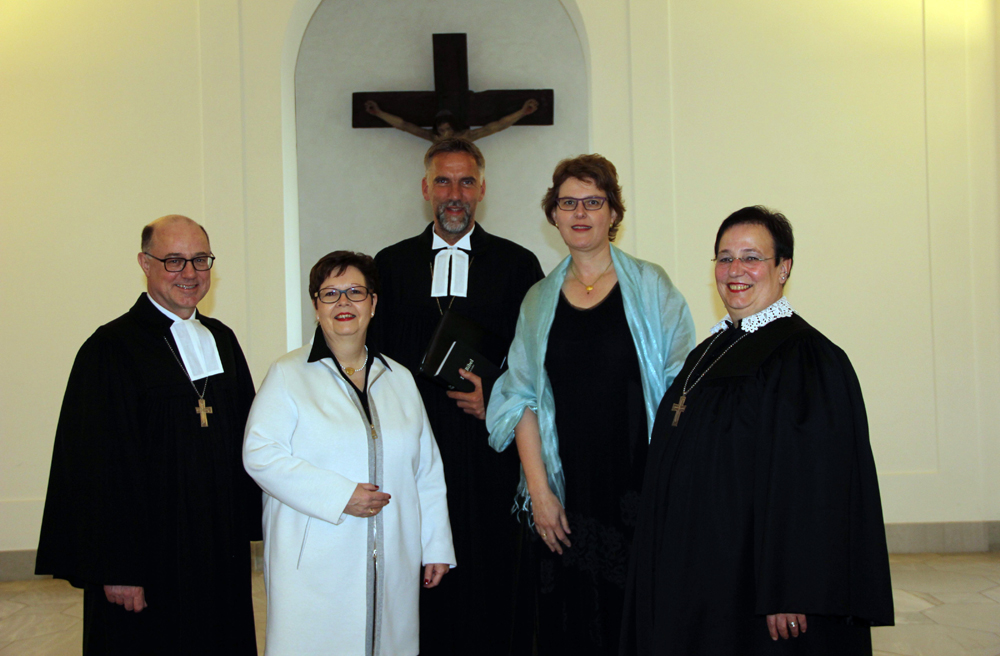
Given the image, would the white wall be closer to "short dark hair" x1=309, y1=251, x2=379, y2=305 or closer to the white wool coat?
"short dark hair" x1=309, y1=251, x2=379, y2=305

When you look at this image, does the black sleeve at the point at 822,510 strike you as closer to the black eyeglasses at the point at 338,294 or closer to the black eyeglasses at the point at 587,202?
the black eyeglasses at the point at 587,202

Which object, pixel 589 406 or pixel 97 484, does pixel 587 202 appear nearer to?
pixel 589 406

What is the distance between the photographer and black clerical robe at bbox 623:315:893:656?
1.87 meters

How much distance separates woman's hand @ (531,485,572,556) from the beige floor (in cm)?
195

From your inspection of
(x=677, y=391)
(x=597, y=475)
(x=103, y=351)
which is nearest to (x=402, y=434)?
(x=597, y=475)

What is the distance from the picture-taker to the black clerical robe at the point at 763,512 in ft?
6.14

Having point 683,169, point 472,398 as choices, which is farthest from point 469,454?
point 683,169

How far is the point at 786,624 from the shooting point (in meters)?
1.90

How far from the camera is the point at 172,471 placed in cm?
262

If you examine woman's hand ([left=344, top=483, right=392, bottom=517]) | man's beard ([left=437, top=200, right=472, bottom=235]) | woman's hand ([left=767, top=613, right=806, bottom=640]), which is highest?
man's beard ([left=437, top=200, right=472, bottom=235])

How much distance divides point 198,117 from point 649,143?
292 cm

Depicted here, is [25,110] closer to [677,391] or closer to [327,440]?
[327,440]

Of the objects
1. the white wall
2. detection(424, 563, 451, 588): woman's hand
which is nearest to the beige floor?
the white wall

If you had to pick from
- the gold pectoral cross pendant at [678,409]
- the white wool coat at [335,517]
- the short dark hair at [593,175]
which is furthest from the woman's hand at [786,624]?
the short dark hair at [593,175]
